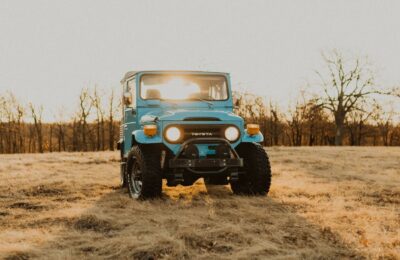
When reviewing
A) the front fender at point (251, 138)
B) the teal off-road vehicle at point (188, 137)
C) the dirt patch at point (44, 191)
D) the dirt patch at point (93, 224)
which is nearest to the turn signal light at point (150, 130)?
the teal off-road vehicle at point (188, 137)

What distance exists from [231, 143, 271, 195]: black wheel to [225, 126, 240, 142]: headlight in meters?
0.50

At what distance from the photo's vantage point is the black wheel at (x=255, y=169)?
7.68 m

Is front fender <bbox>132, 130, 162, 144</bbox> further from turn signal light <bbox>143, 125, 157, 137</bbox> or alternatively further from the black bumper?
the black bumper

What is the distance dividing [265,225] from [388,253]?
5.23ft

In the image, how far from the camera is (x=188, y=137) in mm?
7305

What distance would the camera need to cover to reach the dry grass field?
14.5 feet

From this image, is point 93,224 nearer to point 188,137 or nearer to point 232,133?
point 188,137

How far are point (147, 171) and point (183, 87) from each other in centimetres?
196

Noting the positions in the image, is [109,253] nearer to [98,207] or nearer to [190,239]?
[190,239]

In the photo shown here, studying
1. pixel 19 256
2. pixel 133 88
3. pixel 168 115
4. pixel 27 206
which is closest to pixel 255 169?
pixel 168 115

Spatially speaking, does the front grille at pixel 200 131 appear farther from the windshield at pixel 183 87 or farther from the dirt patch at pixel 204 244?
the dirt patch at pixel 204 244

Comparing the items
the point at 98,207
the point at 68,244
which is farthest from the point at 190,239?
the point at 98,207

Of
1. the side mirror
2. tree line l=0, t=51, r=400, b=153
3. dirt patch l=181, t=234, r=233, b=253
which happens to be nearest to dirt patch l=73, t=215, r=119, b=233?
dirt patch l=181, t=234, r=233, b=253

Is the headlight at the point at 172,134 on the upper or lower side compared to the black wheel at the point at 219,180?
upper
